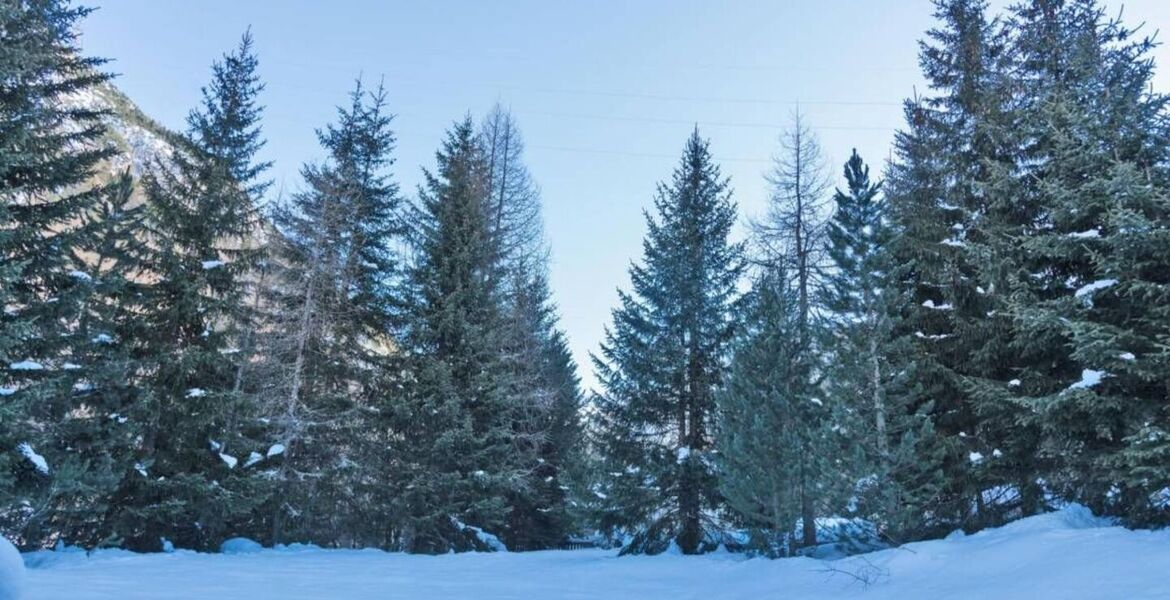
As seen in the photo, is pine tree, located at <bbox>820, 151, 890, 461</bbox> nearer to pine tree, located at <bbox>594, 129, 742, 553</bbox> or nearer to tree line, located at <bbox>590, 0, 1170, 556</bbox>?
tree line, located at <bbox>590, 0, 1170, 556</bbox>

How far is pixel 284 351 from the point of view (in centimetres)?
1614

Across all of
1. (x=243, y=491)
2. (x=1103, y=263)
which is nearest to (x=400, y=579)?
(x=243, y=491)

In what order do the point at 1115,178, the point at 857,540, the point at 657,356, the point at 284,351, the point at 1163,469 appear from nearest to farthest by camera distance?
the point at 1163,469 < the point at 1115,178 < the point at 857,540 < the point at 657,356 < the point at 284,351

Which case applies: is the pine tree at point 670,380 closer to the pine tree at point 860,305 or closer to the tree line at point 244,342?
the tree line at point 244,342

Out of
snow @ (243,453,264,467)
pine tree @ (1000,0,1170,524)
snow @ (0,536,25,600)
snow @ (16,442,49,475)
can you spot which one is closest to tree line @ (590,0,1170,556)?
pine tree @ (1000,0,1170,524)

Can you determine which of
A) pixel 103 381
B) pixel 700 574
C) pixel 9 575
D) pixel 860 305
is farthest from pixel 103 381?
pixel 860 305

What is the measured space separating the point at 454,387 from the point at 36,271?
890 cm

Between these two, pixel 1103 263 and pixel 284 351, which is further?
pixel 284 351

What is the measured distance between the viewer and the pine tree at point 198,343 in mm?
13086

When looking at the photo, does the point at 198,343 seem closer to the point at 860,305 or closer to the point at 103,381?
the point at 103,381

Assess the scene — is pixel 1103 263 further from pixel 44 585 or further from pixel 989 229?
pixel 44 585

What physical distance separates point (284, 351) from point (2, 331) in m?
7.28

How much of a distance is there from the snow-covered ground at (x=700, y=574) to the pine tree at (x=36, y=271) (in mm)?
1398

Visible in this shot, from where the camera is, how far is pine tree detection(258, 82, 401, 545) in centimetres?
1593
